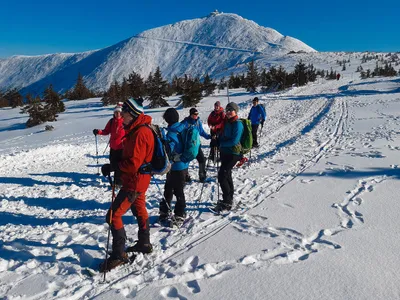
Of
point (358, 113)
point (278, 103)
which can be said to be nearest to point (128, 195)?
point (358, 113)

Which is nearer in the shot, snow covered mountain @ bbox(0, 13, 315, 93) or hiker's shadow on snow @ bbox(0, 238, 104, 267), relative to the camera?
hiker's shadow on snow @ bbox(0, 238, 104, 267)

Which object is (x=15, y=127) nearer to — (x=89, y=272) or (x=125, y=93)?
(x=125, y=93)

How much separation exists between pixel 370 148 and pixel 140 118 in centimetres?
902

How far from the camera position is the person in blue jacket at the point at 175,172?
484cm

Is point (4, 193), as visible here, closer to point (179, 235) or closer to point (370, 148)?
point (179, 235)

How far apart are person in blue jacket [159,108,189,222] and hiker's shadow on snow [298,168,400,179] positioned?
3927 millimetres

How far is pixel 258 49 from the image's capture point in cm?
16450

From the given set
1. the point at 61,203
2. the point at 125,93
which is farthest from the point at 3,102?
the point at 61,203

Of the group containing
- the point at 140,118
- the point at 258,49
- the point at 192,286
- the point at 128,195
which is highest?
the point at 258,49

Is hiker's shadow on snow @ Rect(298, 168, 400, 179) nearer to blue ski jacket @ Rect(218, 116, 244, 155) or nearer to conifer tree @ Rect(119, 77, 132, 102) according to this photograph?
blue ski jacket @ Rect(218, 116, 244, 155)

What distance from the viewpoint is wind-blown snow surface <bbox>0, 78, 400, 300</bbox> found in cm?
342

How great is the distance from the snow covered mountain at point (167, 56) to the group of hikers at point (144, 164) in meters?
142

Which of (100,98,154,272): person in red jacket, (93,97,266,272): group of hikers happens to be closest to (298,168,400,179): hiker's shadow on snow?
(93,97,266,272): group of hikers

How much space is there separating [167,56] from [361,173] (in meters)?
Answer: 176
